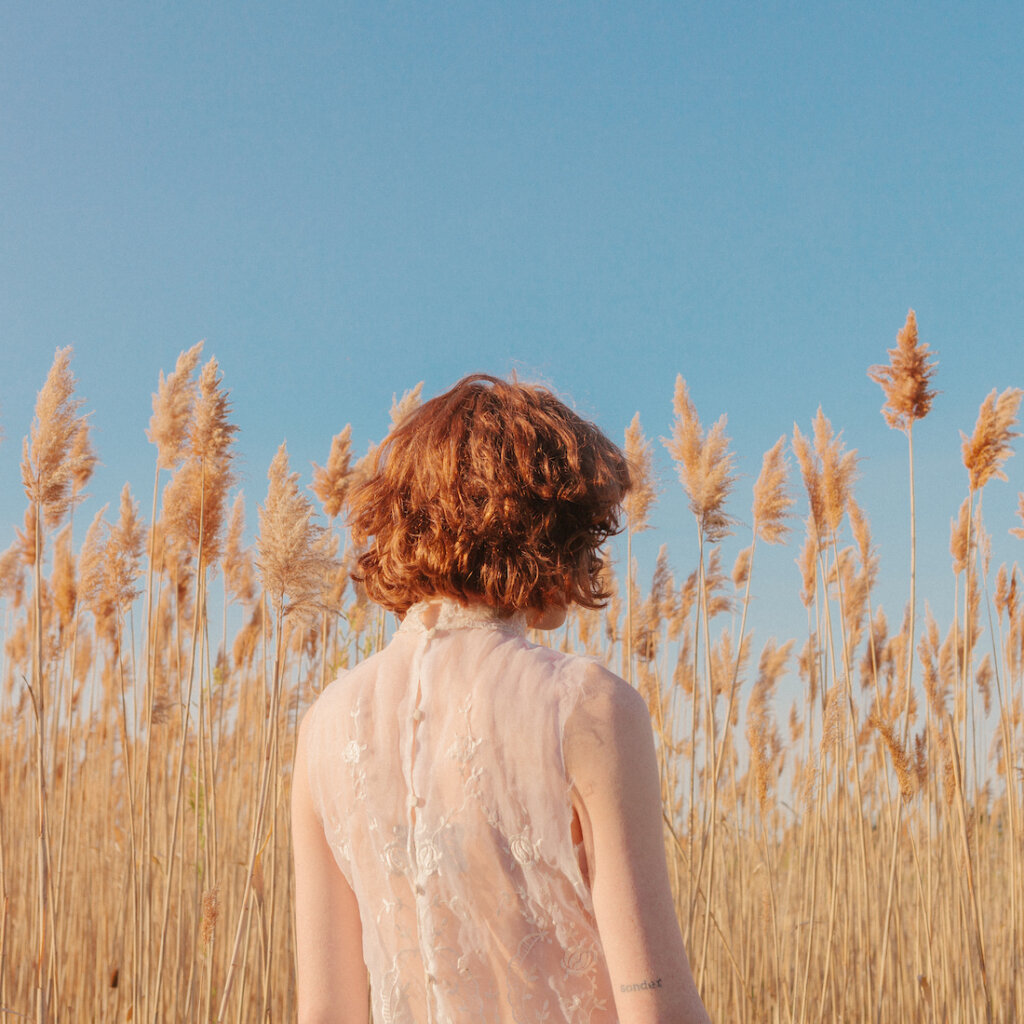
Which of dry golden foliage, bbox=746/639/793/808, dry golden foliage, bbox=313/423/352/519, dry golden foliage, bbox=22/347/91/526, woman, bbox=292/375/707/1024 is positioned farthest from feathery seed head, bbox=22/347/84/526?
dry golden foliage, bbox=746/639/793/808

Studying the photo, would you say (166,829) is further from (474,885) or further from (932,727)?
(932,727)

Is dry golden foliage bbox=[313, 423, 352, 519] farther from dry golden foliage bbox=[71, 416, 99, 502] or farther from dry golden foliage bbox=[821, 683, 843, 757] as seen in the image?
dry golden foliage bbox=[821, 683, 843, 757]

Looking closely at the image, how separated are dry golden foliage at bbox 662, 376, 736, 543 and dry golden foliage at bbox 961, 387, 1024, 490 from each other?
0.79 meters

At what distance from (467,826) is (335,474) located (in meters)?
2.00

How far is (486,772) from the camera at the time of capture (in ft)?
3.30

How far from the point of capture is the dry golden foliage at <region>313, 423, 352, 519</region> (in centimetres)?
289

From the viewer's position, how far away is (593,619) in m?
4.45

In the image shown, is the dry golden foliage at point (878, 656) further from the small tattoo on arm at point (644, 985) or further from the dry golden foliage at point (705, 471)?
the small tattoo on arm at point (644, 985)

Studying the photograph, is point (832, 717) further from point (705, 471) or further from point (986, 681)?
point (986, 681)

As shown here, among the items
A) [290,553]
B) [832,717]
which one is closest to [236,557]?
[290,553]

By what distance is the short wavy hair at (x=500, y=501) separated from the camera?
3.46 feet

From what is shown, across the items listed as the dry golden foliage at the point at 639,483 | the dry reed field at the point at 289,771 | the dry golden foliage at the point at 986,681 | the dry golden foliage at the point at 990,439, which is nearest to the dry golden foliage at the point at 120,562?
the dry reed field at the point at 289,771

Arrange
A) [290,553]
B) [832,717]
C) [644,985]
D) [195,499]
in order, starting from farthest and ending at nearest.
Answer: [832,717]
[195,499]
[290,553]
[644,985]

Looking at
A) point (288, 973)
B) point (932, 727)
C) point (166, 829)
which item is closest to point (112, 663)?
point (166, 829)
